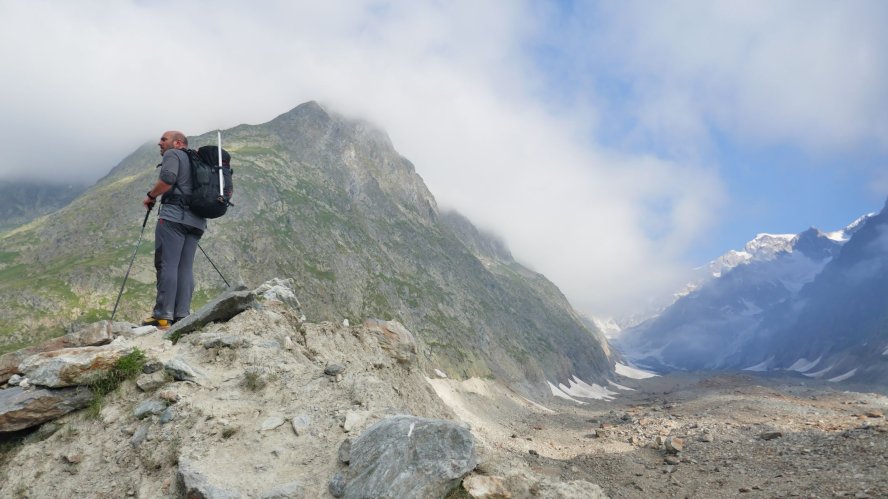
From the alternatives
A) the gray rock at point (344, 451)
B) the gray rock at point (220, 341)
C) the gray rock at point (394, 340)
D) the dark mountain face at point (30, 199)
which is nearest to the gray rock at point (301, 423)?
the gray rock at point (344, 451)

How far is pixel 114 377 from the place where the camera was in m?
7.95

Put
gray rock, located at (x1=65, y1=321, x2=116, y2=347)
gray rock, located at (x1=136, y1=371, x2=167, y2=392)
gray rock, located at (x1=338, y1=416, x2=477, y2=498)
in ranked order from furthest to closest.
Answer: gray rock, located at (x1=65, y1=321, x2=116, y2=347), gray rock, located at (x1=136, y1=371, x2=167, y2=392), gray rock, located at (x1=338, y1=416, x2=477, y2=498)

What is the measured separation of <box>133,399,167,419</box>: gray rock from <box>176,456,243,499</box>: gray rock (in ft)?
5.09

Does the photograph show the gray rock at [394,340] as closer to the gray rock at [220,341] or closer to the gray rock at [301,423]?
the gray rock at [220,341]

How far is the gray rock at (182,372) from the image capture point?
817cm

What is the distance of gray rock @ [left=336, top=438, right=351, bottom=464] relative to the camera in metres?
6.31

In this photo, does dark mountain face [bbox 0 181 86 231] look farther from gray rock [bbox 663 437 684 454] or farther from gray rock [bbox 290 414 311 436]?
gray rock [bbox 290 414 311 436]

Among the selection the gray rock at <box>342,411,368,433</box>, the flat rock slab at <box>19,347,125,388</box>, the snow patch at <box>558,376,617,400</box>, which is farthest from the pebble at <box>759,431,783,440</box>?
the snow patch at <box>558,376,617,400</box>

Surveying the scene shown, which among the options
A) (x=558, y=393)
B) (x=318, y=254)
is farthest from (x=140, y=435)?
(x=558, y=393)

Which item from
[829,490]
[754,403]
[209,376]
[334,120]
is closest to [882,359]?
[754,403]

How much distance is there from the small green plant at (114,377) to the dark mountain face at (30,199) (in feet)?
635

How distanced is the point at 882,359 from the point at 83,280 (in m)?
258

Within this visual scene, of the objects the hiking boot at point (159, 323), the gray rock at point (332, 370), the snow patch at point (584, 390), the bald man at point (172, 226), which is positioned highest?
the bald man at point (172, 226)

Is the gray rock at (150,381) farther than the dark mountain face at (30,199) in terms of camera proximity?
No
